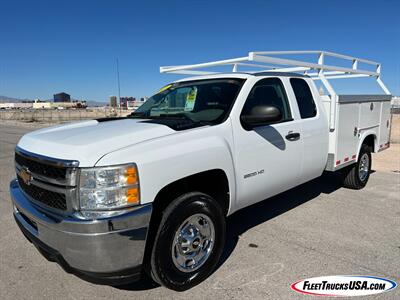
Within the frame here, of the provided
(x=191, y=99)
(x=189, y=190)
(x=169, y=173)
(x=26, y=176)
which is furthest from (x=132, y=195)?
(x=191, y=99)

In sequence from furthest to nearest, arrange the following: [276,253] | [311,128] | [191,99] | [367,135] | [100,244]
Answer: [367,135] → [311,128] → [191,99] → [276,253] → [100,244]

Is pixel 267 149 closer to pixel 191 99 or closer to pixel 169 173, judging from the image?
pixel 191 99

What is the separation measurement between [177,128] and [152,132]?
256 mm

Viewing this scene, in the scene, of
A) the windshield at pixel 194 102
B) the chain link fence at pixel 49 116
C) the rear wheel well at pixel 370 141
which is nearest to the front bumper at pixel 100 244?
the windshield at pixel 194 102

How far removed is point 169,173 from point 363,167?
4.68m

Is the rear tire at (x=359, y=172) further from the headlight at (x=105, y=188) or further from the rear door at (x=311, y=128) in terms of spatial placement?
the headlight at (x=105, y=188)

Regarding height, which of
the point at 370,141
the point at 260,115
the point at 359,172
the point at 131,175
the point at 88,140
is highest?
the point at 260,115

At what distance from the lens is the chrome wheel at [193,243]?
Result: 2.88 m

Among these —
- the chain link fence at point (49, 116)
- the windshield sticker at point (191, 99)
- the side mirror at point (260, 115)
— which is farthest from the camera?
the chain link fence at point (49, 116)

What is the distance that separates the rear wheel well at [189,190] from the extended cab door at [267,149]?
7.4 inches

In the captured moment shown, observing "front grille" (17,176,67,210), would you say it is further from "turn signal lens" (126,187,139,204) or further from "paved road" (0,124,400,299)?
"paved road" (0,124,400,299)

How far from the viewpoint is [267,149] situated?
143 inches

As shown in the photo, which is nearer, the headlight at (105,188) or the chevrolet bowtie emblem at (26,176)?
the headlight at (105,188)

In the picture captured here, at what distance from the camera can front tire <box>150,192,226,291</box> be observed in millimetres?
2691
